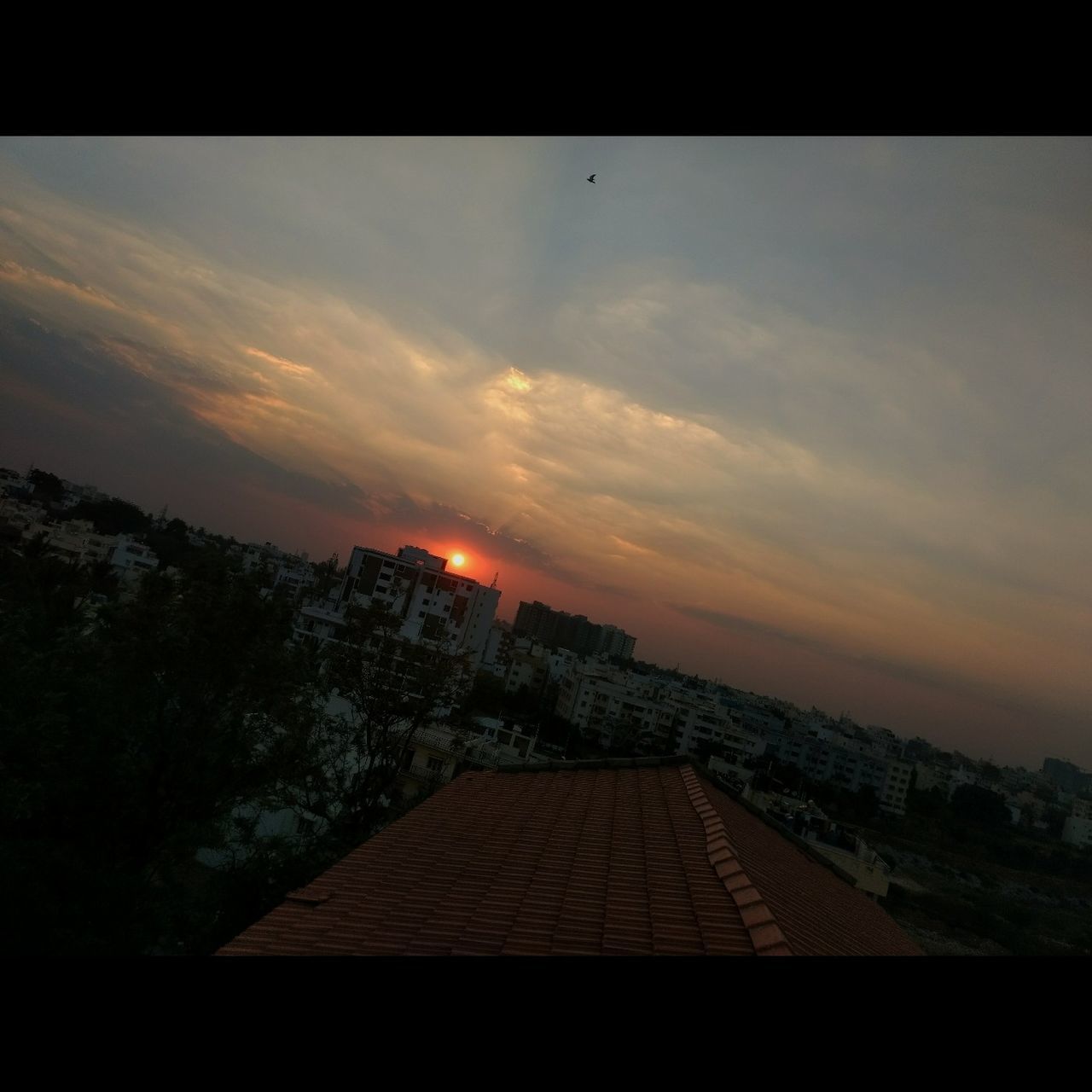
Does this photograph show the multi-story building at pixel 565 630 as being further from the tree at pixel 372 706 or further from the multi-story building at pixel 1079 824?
the tree at pixel 372 706

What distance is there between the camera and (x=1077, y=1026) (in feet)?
2.00

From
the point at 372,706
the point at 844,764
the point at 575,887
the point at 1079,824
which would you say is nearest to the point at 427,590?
the point at 844,764

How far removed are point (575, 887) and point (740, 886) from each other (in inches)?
25.9

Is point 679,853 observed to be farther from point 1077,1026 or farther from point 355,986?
point 355,986

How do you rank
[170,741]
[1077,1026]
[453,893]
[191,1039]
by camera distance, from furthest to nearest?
[170,741] → [453,893] → [1077,1026] → [191,1039]

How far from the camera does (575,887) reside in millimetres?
2816

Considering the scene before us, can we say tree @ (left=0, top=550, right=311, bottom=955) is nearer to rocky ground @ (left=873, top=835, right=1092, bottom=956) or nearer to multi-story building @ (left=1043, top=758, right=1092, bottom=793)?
rocky ground @ (left=873, top=835, right=1092, bottom=956)

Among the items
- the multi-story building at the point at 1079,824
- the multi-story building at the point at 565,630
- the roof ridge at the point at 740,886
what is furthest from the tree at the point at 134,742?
the multi-story building at the point at 565,630

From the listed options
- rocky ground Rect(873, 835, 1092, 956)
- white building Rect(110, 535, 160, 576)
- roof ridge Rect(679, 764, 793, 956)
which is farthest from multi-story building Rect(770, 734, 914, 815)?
roof ridge Rect(679, 764, 793, 956)

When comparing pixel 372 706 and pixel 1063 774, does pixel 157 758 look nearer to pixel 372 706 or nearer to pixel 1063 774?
pixel 372 706

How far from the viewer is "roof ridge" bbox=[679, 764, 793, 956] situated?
7.23 ft
